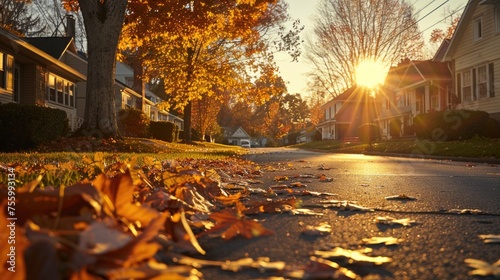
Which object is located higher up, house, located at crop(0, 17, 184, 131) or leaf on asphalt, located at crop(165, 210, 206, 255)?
house, located at crop(0, 17, 184, 131)

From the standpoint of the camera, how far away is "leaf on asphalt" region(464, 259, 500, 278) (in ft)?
6.39

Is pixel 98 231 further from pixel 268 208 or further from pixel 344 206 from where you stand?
pixel 344 206

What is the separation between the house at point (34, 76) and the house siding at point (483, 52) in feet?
71.2

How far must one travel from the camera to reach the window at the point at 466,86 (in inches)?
1098

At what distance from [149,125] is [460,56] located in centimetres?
2054

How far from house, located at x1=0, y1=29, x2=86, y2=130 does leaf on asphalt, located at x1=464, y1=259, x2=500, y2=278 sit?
20472mm

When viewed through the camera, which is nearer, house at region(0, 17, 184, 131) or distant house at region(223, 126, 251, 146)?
house at region(0, 17, 184, 131)

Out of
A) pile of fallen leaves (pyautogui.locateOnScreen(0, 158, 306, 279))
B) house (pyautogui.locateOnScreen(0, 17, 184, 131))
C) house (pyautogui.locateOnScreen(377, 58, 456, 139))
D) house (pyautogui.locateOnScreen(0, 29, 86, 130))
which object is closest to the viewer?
pile of fallen leaves (pyautogui.locateOnScreen(0, 158, 306, 279))

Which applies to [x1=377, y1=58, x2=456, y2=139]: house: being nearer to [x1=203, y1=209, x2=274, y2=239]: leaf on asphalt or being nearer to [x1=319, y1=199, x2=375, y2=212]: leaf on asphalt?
[x1=319, y1=199, x2=375, y2=212]: leaf on asphalt

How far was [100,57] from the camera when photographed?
16.0 m

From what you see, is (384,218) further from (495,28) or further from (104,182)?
(495,28)

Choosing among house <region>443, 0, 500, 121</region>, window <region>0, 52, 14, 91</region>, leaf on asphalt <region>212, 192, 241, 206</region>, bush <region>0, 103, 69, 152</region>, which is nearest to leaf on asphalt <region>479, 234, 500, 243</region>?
leaf on asphalt <region>212, 192, 241, 206</region>

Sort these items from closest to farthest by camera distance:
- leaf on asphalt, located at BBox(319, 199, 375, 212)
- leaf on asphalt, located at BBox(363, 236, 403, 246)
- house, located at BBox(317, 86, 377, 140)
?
1. leaf on asphalt, located at BBox(363, 236, 403, 246)
2. leaf on asphalt, located at BBox(319, 199, 375, 212)
3. house, located at BBox(317, 86, 377, 140)

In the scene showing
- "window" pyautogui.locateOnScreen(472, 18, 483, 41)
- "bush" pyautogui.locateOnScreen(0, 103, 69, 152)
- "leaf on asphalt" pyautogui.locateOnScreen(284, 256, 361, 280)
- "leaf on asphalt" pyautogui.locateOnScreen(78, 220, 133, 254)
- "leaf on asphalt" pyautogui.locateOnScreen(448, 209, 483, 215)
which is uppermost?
"window" pyautogui.locateOnScreen(472, 18, 483, 41)
